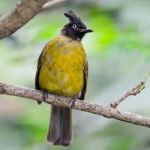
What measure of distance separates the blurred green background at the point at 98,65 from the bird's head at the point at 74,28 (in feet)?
0.22

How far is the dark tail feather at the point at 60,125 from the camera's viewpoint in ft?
14.6

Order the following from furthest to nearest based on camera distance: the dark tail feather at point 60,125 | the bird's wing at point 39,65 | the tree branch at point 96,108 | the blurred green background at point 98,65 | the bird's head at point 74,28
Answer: the dark tail feather at point 60,125
the bird's wing at point 39,65
the bird's head at point 74,28
the blurred green background at point 98,65
the tree branch at point 96,108

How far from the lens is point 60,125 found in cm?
466

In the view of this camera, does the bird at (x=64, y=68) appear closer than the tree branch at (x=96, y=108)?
No

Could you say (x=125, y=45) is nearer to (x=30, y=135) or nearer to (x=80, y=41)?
(x=80, y=41)

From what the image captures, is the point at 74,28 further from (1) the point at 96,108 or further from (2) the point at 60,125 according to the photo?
(1) the point at 96,108

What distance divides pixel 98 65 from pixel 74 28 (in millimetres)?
363

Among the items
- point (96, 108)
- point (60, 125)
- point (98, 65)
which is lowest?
point (60, 125)

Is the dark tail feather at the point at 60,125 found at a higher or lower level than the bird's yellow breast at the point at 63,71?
lower

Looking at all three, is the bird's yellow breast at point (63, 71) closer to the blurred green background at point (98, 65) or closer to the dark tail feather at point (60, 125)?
the blurred green background at point (98, 65)

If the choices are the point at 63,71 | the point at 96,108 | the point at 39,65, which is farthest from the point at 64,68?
the point at 96,108

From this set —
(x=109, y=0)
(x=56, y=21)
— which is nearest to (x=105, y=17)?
(x=109, y=0)

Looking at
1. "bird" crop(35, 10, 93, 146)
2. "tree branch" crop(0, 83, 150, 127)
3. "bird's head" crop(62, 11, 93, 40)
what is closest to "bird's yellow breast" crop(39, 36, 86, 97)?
"bird" crop(35, 10, 93, 146)

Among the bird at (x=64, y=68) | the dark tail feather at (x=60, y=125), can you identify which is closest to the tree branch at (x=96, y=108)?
the bird at (x=64, y=68)
